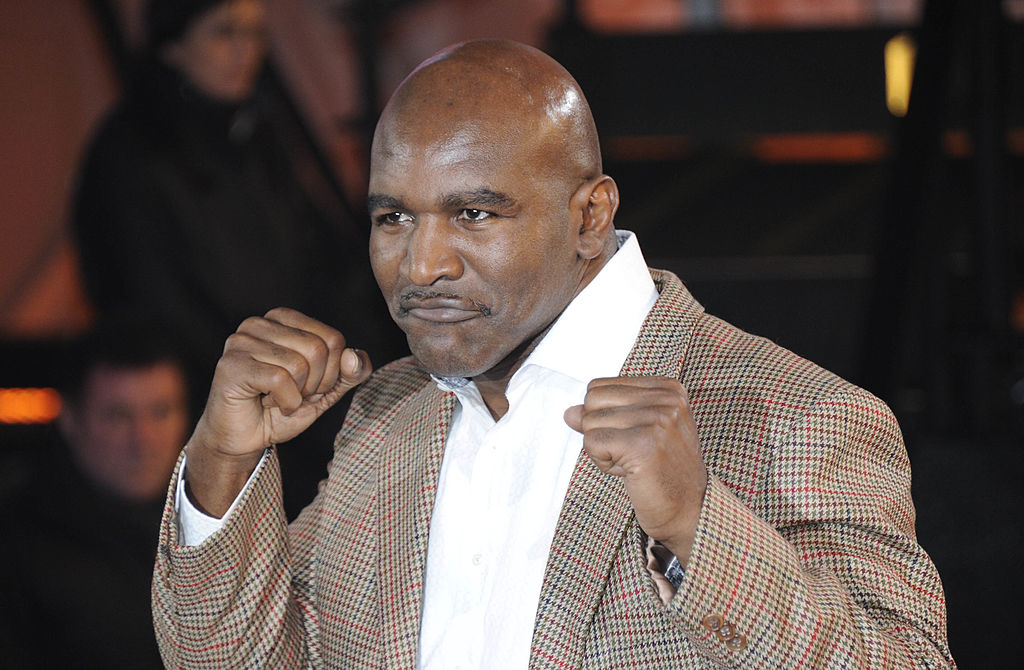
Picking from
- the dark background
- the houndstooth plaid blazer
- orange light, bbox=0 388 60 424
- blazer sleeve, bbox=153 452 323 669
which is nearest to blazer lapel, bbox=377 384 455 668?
the houndstooth plaid blazer

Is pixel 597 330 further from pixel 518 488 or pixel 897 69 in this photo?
pixel 897 69

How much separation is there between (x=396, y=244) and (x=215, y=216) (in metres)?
2.01

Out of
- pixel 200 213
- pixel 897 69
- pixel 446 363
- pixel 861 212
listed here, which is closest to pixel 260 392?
pixel 446 363

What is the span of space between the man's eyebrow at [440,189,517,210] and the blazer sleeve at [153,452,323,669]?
36cm

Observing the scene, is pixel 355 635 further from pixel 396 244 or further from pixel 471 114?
pixel 471 114

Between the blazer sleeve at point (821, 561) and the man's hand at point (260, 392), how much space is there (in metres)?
0.44

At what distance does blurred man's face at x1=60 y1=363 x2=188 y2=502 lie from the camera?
274 centimetres

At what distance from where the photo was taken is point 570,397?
1374mm

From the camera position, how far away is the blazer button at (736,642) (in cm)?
114

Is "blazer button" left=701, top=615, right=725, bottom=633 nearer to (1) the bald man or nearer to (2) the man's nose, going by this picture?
(1) the bald man

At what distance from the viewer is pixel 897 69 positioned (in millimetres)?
3383

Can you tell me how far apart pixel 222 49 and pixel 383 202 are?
6.60 feet

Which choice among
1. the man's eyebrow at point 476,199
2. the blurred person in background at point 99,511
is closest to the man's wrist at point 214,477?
the man's eyebrow at point 476,199

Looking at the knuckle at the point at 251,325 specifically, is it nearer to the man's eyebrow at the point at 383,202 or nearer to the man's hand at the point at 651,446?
the man's eyebrow at the point at 383,202
